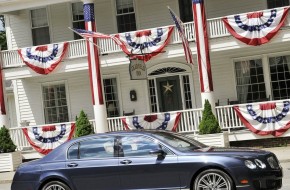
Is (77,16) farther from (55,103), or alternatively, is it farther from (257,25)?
(257,25)

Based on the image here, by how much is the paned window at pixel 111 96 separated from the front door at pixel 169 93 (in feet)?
6.44

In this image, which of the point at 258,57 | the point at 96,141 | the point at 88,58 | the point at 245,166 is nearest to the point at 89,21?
the point at 88,58

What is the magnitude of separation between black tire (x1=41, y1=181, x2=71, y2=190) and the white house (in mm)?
11202

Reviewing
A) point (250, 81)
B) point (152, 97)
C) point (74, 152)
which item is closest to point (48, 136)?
point (152, 97)

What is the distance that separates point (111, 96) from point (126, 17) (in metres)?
3.47

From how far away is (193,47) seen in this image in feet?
71.9

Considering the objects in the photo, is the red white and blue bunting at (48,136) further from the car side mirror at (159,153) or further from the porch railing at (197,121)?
the car side mirror at (159,153)

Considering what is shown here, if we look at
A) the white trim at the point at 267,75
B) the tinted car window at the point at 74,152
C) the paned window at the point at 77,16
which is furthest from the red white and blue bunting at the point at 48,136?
the tinted car window at the point at 74,152

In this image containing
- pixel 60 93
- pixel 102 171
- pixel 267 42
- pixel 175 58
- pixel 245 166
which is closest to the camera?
pixel 245 166

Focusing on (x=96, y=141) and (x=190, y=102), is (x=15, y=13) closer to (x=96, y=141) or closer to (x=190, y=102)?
(x=190, y=102)

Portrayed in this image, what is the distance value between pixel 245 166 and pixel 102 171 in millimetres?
2583

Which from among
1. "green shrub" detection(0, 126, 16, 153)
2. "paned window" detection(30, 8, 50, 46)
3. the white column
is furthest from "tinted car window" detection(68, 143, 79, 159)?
"paned window" detection(30, 8, 50, 46)

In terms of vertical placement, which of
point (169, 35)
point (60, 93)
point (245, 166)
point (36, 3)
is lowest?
point (245, 166)

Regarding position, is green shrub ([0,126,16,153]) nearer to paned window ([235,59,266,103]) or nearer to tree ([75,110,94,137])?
tree ([75,110,94,137])
